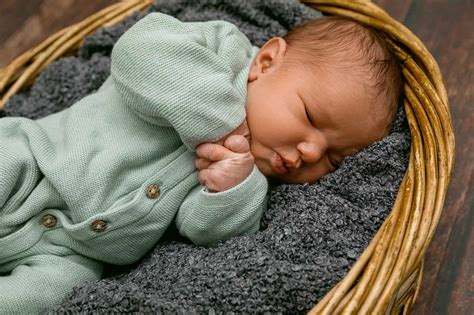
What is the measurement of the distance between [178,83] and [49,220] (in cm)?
32

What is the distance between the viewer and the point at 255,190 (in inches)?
42.3

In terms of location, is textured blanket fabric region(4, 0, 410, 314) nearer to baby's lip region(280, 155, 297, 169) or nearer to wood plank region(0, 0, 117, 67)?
baby's lip region(280, 155, 297, 169)

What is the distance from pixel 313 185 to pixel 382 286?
29 centimetres

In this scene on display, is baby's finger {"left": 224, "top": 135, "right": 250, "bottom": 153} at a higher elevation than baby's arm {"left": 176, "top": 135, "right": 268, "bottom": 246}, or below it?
higher

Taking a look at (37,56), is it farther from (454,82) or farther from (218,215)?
(454,82)

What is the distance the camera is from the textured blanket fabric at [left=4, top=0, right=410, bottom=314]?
96cm

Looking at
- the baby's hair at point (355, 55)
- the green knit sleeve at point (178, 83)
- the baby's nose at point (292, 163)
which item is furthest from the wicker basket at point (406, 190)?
the green knit sleeve at point (178, 83)

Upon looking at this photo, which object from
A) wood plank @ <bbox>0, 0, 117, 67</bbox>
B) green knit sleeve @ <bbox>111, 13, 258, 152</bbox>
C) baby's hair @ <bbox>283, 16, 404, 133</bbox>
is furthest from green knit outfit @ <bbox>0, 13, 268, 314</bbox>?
wood plank @ <bbox>0, 0, 117, 67</bbox>

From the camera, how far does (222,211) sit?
105cm

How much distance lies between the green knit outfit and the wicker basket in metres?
0.24

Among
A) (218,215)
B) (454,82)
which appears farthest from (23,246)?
(454,82)

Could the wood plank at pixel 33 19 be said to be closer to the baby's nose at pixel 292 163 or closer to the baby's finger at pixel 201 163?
the baby's finger at pixel 201 163

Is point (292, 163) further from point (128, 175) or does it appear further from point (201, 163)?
point (128, 175)

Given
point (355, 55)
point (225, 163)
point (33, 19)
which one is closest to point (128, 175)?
point (225, 163)
